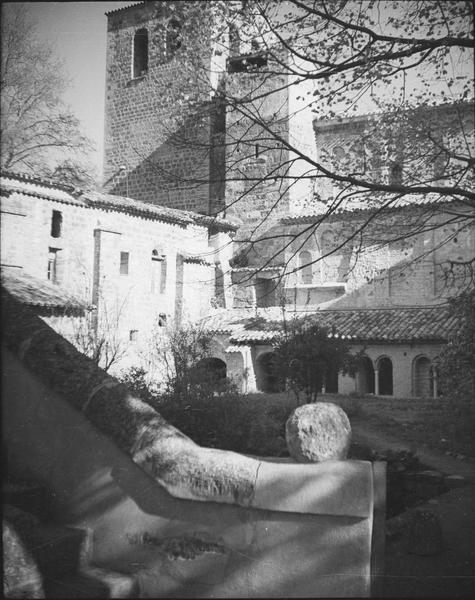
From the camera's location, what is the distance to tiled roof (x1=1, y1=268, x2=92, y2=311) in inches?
143

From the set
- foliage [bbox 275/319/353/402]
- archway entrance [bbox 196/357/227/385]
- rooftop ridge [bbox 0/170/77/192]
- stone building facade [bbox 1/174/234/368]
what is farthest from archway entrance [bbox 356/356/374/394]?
rooftop ridge [bbox 0/170/77/192]

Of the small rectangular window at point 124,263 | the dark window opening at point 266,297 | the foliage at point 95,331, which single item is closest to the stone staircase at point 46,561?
the foliage at point 95,331

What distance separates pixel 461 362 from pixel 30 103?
8.25m

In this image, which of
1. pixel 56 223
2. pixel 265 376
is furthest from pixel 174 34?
pixel 265 376

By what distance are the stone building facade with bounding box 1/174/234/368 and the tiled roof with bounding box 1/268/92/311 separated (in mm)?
61

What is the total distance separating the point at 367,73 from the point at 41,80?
3525 mm

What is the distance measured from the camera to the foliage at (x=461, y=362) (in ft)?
30.5

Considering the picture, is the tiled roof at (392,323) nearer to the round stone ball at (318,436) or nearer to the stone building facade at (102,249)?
the stone building facade at (102,249)

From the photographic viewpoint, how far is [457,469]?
722 centimetres

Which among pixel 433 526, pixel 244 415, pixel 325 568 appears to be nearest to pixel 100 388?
pixel 325 568

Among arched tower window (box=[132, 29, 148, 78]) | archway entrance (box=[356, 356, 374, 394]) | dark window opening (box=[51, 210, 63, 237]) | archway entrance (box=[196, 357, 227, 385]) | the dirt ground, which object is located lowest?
the dirt ground

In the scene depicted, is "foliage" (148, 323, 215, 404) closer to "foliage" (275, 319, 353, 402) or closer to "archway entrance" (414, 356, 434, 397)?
"foliage" (275, 319, 353, 402)

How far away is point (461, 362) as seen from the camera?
31.6 ft

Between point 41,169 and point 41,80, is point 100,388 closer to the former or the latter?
point 41,80
